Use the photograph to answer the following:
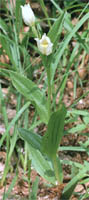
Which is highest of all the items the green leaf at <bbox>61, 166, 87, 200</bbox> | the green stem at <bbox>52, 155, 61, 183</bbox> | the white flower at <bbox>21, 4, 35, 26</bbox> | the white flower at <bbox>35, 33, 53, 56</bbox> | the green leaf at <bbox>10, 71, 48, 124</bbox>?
the white flower at <bbox>21, 4, 35, 26</bbox>

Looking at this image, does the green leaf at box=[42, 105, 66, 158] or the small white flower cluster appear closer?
the small white flower cluster

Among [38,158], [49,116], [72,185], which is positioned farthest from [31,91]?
[72,185]

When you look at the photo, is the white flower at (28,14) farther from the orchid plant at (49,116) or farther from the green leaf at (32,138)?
the green leaf at (32,138)

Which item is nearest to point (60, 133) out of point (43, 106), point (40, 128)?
point (43, 106)

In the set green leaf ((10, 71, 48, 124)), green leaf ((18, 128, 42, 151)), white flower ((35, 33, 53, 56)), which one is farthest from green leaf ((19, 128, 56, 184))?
white flower ((35, 33, 53, 56))

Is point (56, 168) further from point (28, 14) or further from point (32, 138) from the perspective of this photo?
point (28, 14)

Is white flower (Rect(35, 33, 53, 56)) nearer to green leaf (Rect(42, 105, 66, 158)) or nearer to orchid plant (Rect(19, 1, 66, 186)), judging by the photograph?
orchid plant (Rect(19, 1, 66, 186))
